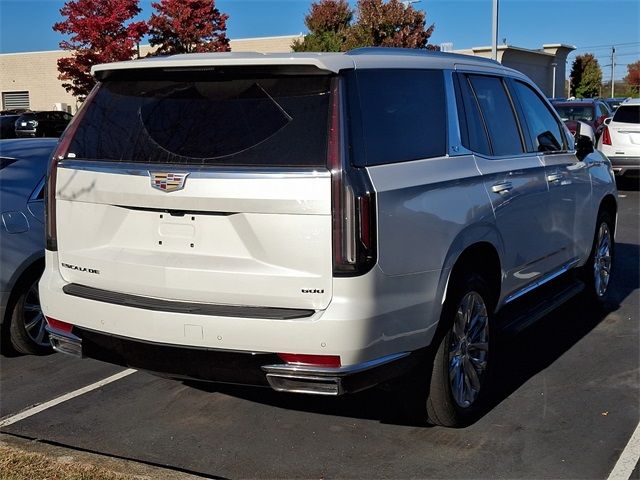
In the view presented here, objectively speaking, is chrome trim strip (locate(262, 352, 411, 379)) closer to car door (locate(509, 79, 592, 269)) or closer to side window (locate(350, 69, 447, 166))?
side window (locate(350, 69, 447, 166))

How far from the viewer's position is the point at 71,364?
579cm

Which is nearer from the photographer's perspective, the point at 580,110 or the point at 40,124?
the point at 580,110

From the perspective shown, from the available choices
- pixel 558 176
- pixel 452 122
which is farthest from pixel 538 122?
pixel 452 122

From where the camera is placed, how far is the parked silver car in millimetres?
5570

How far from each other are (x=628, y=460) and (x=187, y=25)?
26.5m

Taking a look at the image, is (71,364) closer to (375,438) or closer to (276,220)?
(375,438)

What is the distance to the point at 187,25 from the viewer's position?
93.0ft

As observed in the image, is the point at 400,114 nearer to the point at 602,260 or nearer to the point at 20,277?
the point at 20,277

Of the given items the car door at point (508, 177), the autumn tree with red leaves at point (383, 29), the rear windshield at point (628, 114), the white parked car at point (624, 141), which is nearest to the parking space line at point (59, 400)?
the car door at point (508, 177)

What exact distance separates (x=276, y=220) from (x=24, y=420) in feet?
7.46

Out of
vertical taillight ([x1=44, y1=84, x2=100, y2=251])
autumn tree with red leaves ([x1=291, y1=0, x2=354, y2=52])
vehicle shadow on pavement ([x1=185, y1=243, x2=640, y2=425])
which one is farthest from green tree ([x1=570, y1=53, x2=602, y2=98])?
vertical taillight ([x1=44, y1=84, x2=100, y2=251])

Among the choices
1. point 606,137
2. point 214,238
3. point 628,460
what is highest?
point 606,137

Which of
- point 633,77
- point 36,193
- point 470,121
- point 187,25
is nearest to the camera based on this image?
point 470,121

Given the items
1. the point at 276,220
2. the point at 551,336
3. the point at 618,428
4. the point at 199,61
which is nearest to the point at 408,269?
the point at 276,220
